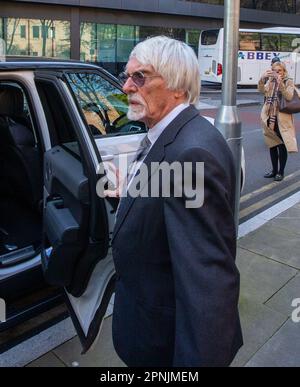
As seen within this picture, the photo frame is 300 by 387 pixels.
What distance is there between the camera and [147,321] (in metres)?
1.57

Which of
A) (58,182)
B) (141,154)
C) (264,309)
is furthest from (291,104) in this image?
(141,154)

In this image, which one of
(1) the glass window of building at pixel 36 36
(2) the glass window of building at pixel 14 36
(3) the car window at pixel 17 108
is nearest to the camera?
(3) the car window at pixel 17 108

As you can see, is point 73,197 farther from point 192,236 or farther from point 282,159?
point 282,159

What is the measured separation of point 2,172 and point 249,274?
2.22 m

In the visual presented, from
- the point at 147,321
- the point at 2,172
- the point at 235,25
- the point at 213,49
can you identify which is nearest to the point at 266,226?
the point at 235,25

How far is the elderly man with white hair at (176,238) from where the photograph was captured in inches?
51.8

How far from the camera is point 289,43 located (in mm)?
21953

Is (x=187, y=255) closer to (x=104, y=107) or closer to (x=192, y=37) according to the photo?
(x=104, y=107)

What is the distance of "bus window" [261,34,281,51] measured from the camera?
21000 mm

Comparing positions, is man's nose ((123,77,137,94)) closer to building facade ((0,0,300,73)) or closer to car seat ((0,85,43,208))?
car seat ((0,85,43,208))

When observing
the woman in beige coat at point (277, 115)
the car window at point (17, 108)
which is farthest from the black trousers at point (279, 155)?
the car window at point (17, 108)

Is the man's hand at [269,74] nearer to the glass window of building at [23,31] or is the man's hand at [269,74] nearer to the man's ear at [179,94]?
the man's ear at [179,94]

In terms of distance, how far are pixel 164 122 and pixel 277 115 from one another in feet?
16.2

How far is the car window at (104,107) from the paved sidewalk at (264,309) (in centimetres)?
146
